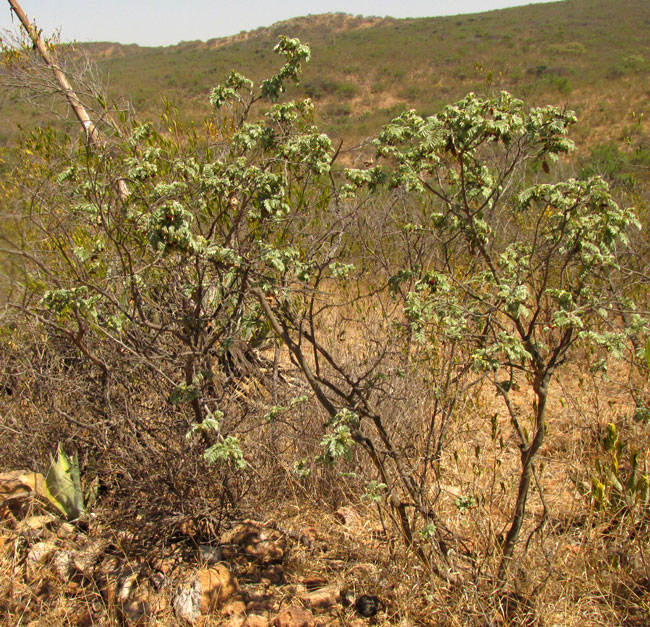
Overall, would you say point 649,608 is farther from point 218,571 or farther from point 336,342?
point 336,342

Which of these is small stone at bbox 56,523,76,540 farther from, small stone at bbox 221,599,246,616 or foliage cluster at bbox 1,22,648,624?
small stone at bbox 221,599,246,616

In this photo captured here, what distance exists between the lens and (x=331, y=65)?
109 feet

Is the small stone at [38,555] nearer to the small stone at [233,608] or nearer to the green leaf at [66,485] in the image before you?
the green leaf at [66,485]

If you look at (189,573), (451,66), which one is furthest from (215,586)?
(451,66)

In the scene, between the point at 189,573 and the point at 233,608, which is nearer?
the point at 233,608

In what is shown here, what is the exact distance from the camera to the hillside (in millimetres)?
22406

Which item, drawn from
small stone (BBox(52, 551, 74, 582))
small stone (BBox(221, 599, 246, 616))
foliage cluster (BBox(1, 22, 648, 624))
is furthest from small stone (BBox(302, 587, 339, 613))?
small stone (BBox(52, 551, 74, 582))

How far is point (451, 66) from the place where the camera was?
29.9 meters

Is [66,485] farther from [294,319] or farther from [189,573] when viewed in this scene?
[294,319]

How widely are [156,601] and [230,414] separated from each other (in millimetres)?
857

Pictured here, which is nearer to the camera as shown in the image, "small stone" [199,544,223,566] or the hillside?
"small stone" [199,544,223,566]

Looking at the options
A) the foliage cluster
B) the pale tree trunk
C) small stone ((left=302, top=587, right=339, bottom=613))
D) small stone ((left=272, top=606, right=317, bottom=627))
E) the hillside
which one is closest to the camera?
the foliage cluster

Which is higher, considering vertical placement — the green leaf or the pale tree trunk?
the pale tree trunk

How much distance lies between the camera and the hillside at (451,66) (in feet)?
73.5
